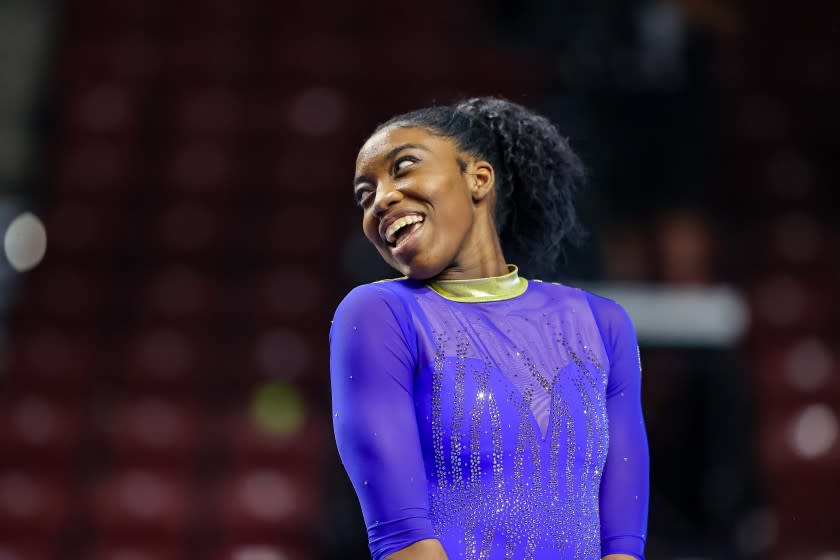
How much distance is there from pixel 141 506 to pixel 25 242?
1.45 metres

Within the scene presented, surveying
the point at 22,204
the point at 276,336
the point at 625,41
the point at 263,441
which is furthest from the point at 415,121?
the point at 22,204

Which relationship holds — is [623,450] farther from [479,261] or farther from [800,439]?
[800,439]

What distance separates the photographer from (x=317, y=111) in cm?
525

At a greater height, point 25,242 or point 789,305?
point 25,242

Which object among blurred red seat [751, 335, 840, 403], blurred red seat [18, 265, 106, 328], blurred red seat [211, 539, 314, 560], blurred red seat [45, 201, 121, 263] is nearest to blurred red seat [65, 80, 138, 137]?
blurred red seat [45, 201, 121, 263]

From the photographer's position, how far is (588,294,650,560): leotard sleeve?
123 centimetres

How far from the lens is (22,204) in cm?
507

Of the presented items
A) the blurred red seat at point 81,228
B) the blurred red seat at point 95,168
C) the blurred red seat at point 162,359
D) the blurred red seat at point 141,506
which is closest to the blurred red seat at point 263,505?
the blurred red seat at point 141,506

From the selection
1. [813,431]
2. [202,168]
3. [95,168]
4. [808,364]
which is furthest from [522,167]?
[95,168]

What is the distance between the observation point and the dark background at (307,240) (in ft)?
12.0

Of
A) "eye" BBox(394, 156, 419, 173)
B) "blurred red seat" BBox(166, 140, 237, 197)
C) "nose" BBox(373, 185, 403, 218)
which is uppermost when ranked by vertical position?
"blurred red seat" BBox(166, 140, 237, 197)

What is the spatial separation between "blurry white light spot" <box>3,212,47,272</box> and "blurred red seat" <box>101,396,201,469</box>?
0.91 m

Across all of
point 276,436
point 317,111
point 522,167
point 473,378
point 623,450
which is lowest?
point 276,436

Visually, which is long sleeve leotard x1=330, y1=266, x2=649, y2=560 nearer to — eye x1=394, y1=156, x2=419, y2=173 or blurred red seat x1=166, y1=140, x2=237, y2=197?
eye x1=394, y1=156, x2=419, y2=173
